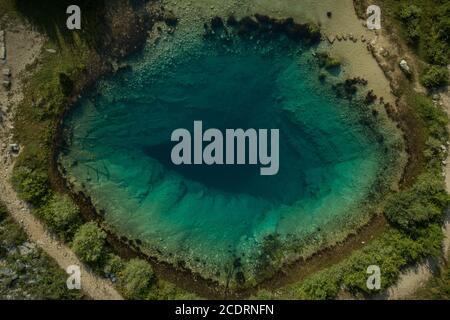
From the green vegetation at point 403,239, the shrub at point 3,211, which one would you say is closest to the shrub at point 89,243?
the shrub at point 3,211

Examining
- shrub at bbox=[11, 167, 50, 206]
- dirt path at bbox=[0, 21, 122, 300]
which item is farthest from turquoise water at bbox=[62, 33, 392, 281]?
dirt path at bbox=[0, 21, 122, 300]

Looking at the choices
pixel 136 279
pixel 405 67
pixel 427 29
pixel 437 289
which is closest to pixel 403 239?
pixel 437 289

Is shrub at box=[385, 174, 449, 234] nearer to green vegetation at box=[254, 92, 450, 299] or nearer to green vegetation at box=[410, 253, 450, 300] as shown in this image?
green vegetation at box=[254, 92, 450, 299]

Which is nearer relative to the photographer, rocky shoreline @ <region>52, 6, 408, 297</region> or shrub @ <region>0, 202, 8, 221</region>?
shrub @ <region>0, 202, 8, 221</region>

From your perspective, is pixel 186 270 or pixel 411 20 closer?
pixel 186 270

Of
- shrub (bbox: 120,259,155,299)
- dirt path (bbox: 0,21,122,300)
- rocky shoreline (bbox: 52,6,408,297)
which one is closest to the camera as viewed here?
shrub (bbox: 120,259,155,299)

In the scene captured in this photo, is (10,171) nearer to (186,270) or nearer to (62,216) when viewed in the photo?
(62,216)

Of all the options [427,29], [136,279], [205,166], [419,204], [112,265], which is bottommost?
[136,279]

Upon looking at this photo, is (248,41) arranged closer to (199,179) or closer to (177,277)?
(199,179)
